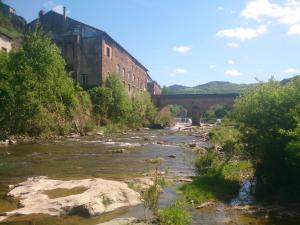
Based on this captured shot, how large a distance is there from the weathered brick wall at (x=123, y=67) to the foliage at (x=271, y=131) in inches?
1683

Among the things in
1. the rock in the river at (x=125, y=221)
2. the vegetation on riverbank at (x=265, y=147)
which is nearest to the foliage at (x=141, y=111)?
the vegetation on riverbank at (x=265, y=147)

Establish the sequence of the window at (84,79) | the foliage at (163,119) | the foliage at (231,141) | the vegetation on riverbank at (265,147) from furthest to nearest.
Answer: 1. the foliage at (163,119)
2. the window at (84,79)
3. the foliage at (231,141)
4. the vegetation on riverbank at (265,147)

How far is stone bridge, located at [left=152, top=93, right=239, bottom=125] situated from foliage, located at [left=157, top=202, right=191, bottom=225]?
61.8 m

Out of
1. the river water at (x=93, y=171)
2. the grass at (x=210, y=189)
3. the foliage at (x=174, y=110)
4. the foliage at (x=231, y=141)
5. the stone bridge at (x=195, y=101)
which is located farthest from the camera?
the foliage at (x=174, y=110)

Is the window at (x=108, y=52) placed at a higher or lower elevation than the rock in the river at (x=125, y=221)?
higher

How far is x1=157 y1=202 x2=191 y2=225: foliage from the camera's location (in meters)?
8.44

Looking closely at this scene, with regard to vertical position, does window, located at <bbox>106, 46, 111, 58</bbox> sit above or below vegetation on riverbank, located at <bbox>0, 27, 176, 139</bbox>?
above

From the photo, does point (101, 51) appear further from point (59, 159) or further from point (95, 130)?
point (59, 159)

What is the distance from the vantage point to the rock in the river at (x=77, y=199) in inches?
364

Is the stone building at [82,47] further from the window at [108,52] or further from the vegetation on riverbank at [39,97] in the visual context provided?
the vegetation on riverbank at [39,97]

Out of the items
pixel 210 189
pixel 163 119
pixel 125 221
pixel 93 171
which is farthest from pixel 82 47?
pixel 125 221

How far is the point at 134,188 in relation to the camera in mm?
11516

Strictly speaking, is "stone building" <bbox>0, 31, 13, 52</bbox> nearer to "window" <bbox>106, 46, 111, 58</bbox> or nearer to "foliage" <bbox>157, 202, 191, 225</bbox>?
"window" <bbox>106, 46, 111, 58</bbox>

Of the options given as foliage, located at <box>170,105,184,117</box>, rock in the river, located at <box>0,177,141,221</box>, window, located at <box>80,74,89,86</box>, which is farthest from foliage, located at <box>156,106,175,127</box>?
rock in the river, located at <box>0,177,141,221</box>
